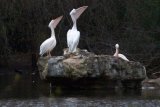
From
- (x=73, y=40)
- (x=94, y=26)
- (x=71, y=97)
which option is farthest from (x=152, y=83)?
(x=94, y=26)

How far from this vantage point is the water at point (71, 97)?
16.6m

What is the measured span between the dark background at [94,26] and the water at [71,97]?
376 centimetres

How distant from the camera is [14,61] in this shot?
29516 millimetres

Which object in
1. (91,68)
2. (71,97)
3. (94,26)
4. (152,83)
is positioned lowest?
(71,97)

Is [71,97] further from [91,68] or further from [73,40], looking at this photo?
[73,40]

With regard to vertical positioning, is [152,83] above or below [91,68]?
below

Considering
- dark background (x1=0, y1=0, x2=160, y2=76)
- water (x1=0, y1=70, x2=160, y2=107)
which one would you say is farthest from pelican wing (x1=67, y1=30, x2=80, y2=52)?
dark background (x1=0, y1=0, x2=160, y2=76)

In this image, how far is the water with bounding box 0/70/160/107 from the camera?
16.6 metres

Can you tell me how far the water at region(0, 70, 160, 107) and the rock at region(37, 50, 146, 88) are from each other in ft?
1.66

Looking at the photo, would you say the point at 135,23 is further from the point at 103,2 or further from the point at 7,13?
the point at 7,13

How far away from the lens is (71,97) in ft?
60.7

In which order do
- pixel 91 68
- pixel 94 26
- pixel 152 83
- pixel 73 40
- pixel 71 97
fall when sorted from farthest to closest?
pixel 94 26 → pixel 152 83 → pixel 73 40 → pixel 91 68 → pixel 71 97

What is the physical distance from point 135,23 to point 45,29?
12.2ft

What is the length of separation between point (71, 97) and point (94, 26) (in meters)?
9.16
